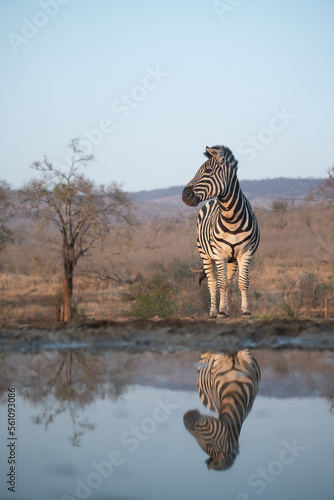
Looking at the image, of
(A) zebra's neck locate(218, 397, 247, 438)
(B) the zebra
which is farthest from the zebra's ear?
(A) zebra's neck locate(218, 397, 247, 438)

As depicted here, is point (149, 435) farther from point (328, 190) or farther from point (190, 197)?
point (328, 190)

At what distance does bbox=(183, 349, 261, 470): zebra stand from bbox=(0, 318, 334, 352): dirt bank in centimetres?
103

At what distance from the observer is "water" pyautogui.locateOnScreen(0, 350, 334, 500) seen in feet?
14.5

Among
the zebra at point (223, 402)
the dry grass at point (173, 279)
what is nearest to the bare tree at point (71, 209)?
the dry grass at point (173, 279)

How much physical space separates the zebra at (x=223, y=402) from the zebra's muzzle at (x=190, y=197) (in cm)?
323

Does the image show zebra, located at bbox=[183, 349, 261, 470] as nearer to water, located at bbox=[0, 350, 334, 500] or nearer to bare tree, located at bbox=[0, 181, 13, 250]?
water, located at bbox=[0, 350, 334, 500]

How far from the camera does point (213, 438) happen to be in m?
5.40

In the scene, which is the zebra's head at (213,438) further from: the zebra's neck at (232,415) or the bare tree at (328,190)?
the bare tree at (328,190)

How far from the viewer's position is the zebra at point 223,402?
5.15 metres

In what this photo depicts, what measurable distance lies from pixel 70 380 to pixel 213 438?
2574 millimetres

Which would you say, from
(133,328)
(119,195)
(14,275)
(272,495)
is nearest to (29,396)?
(272,495)

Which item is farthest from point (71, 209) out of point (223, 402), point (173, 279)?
point (223, 402)

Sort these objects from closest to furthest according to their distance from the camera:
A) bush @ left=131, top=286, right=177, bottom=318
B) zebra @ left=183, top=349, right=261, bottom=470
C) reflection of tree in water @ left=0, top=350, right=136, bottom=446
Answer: zebra @ left=183, top=349, right=261, bottom=470 < reflection of tree in water @ left=0, top=350, right=136, bottom=446 < bush @ left=131, top=286, right=177, bottom=318

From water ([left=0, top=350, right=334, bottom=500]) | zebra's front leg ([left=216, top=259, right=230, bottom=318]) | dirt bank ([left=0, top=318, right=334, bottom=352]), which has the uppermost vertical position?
zebra's front leg ([left=216, top=259, right=230, bottom=318])
